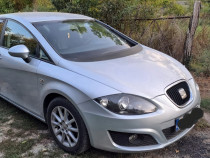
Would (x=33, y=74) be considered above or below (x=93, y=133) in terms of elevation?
above

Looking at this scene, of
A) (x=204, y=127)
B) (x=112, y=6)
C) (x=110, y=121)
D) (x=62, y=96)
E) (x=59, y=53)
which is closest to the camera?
(x=110, y=121)

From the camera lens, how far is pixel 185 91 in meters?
2.84

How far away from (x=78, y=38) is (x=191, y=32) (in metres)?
3.18

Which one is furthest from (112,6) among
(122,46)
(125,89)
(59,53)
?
(125,89)

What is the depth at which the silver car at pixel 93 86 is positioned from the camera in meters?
2.47

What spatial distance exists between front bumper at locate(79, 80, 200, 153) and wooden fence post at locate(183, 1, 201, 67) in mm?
3396

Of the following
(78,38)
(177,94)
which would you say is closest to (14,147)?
(78,38)

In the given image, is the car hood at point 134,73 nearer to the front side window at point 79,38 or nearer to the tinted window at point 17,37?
the front side window at point 79,38

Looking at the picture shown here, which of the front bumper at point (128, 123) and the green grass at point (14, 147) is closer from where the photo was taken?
the front bumper at point (128, 123)

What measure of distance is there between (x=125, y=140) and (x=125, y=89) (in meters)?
0.50

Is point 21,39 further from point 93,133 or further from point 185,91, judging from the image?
point 185,91

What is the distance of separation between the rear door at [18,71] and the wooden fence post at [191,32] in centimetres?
370

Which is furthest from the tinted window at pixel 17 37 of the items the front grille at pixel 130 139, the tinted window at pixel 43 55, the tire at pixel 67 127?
the front grille at pixel 130 139

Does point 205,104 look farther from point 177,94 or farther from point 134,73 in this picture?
point 134,73
